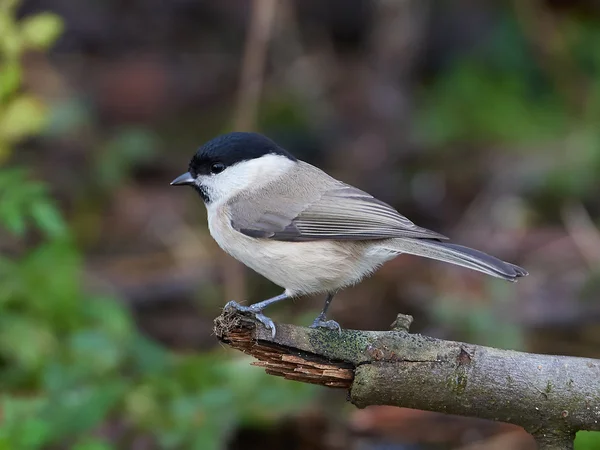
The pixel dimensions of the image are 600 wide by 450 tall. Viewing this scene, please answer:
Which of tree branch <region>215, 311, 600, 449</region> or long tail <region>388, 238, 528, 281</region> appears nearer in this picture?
tree branch <region>215, 311, 600, 449</region>

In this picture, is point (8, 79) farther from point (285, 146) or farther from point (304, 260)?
point (285, 146)

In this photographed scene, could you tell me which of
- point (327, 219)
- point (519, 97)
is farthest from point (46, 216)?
point (519, 97)

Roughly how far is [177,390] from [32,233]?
311 centimetres

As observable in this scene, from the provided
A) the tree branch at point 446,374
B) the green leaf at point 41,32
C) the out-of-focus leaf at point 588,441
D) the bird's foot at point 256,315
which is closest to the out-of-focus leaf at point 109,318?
the green leaf at point 41,32

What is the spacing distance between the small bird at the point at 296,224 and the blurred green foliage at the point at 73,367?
0.75 m

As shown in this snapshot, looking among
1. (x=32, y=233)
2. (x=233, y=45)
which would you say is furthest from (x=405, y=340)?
(x=233, y=45)

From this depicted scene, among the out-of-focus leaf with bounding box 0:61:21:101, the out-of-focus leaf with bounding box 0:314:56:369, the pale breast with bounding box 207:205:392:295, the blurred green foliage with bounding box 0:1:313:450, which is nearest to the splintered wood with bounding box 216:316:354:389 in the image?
the pale breast with bounding box 207:205:392:295

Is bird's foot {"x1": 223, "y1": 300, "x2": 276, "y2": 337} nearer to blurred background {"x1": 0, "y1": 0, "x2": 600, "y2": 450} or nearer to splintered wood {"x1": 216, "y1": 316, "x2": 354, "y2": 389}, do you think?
splintered wood {"x1": 216, "y1": 316, "x2": 354, "y2": 389}

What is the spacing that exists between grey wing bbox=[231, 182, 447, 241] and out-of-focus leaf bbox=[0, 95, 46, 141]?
1.49 m

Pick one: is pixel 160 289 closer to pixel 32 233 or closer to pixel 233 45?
pixel 32 233

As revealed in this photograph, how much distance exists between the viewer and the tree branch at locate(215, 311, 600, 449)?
2.56 meters

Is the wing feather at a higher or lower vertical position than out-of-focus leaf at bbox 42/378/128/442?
higher

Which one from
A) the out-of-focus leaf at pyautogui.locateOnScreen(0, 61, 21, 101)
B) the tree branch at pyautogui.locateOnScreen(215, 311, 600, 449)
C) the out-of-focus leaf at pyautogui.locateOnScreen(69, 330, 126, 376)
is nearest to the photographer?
the tree branch at pyautogui.locateOnScreen(215, 311, 600, 449)

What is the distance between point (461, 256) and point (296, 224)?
28.1 inches
